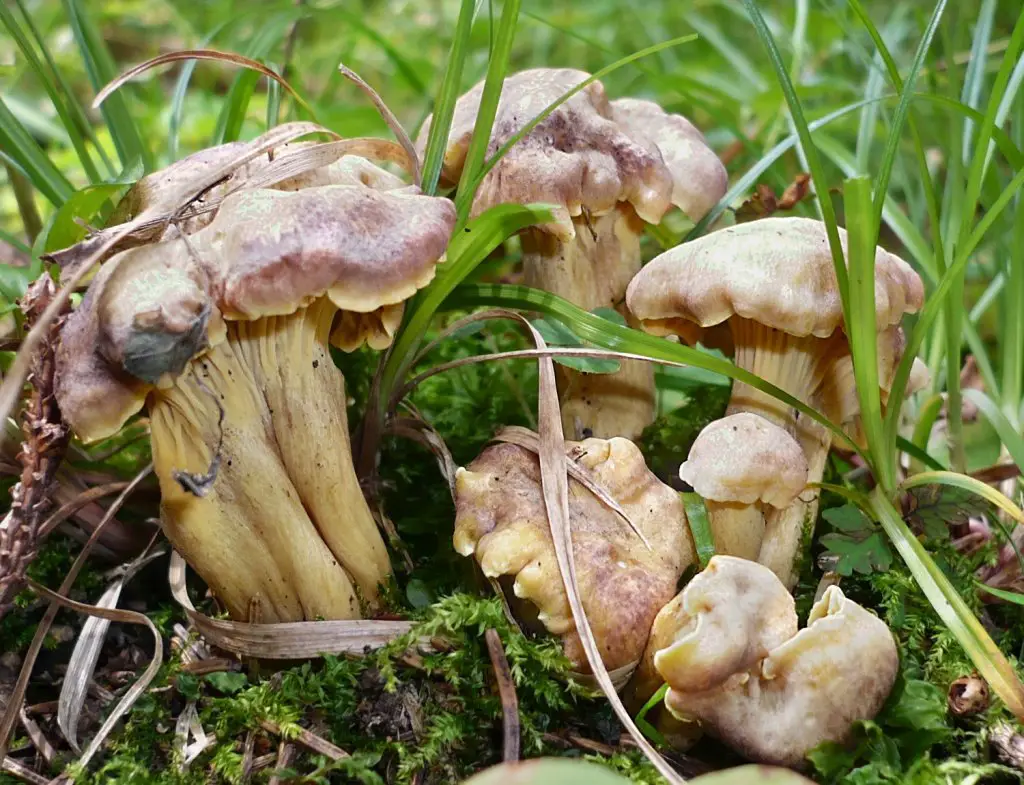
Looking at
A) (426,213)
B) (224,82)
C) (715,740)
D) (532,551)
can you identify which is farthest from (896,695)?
(224,82)

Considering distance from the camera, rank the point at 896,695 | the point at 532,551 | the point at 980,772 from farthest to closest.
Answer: the point at 532,551
the point at 896,695
the point at 980,772

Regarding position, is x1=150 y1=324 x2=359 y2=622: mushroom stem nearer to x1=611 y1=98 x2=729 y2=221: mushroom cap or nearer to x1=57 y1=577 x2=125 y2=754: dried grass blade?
x1=57 y1=577 x2=125 y2=754: dried grass blade

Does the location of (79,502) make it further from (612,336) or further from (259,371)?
(612,336)

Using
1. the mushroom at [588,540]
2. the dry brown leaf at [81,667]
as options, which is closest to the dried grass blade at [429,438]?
the mushroom at [588,540]

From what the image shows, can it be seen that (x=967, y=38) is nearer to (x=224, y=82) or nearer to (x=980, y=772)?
(x=980, y=772)

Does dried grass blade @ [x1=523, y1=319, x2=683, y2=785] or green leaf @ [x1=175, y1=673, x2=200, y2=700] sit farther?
green leaf @ [x1=175, y1=673, x2=200, y2=700]

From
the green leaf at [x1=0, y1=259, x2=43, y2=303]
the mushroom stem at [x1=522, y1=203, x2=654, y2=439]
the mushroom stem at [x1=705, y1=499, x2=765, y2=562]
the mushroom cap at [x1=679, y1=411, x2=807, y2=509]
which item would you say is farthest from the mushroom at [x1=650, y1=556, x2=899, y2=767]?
the green leaf at [x1=0, y1=259, x2=43, y2=303]

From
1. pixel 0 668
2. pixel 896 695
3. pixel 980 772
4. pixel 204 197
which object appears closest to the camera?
pixel 980 772
